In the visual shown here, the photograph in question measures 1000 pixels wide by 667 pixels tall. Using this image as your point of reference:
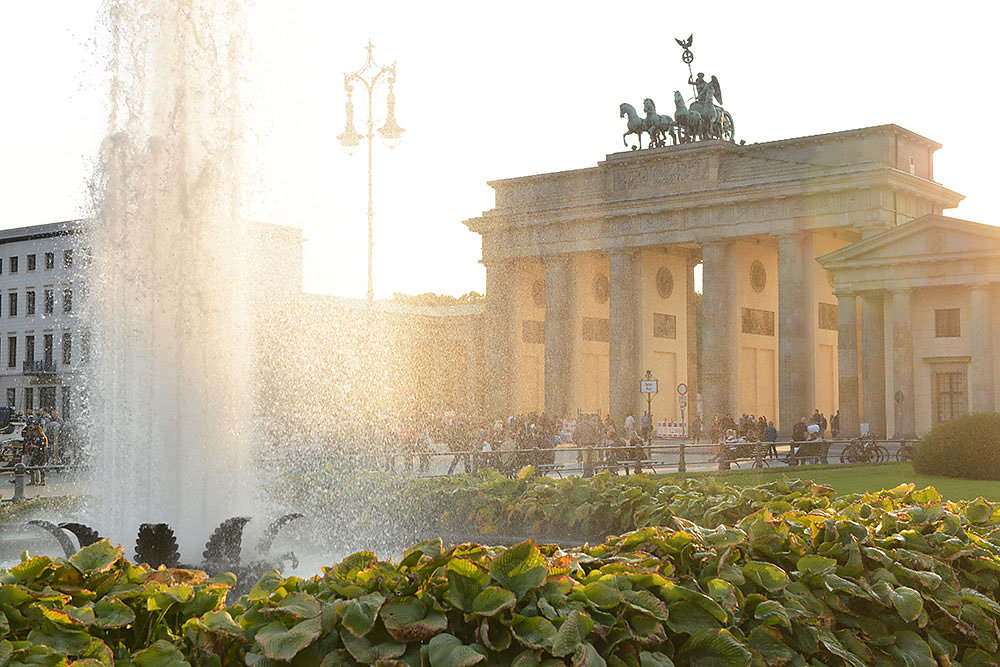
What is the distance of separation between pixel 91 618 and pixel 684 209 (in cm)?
5618

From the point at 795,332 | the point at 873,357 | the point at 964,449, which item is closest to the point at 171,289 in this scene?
the point at 964,449

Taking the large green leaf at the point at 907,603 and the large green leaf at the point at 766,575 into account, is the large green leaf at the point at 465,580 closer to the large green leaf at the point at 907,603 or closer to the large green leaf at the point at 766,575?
the large green leaf at the point at 766,575

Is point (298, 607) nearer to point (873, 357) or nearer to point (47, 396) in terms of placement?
point (873, 357)

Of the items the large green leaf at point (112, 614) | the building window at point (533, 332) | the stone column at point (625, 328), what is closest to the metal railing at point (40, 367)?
the building window at point (533, 332)

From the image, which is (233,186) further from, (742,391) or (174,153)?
(742,391)

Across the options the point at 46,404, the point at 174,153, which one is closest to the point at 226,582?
the point at 174,153

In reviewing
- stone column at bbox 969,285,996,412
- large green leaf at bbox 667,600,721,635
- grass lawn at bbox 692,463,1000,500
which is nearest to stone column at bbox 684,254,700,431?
stone column at bbox 969,285,996,412

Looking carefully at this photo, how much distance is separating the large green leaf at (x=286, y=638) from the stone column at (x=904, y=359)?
4372cm

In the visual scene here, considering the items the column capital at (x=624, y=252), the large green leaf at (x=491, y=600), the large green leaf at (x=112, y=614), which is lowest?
the large green leaf at (x=112, y=614)

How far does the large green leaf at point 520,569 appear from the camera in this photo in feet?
13.1

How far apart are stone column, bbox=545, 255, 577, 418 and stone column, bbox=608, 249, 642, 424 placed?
2971 mm

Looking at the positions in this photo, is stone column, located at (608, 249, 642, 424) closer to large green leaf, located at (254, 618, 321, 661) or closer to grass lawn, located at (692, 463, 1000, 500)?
grass lawn, located at (692, 463, 1000, 500)

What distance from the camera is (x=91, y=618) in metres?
3.80

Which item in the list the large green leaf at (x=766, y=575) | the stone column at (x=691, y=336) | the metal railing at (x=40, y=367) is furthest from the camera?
the metal railing at (x=40, y=367)
